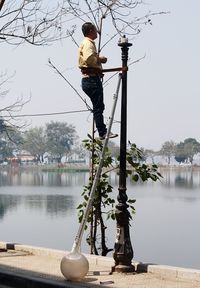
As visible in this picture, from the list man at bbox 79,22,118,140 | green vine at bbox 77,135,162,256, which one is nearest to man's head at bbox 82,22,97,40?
man at bbox 79,22,118,140

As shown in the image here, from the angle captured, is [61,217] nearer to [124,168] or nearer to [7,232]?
[7,232]

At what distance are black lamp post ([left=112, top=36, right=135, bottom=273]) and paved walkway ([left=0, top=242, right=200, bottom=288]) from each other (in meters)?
0.16

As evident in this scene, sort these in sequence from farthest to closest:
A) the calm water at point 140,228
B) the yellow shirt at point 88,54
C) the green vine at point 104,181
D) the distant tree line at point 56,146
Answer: the distant tree line at point 56,146 → the calm water at point 140,228 → the green vine at point 104,181 → the yellow shirt at point 88,54

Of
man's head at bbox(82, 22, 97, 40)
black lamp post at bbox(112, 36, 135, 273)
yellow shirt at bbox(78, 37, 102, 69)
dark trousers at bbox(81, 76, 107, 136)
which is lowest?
black lamp post at bbox(112, 36, 135, 273)

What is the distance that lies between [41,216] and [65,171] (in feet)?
272

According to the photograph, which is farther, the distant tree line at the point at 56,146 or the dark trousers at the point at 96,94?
the distant tree line at the point at 56,146

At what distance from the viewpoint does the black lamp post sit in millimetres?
6168

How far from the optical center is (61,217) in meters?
26.2

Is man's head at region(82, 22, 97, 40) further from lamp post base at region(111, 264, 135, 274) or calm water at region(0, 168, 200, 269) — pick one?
calm water at region(0, 168, 200, 269)

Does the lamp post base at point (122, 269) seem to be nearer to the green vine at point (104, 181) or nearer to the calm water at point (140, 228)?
the green vine at point (104, 181)

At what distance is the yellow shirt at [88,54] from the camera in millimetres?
6254

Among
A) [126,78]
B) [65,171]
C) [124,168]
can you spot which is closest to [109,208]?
[124,168]

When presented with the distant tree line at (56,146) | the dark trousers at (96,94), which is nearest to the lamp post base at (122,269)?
the dark trousers at (96,94)

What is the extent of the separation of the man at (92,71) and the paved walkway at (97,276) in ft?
5.21
